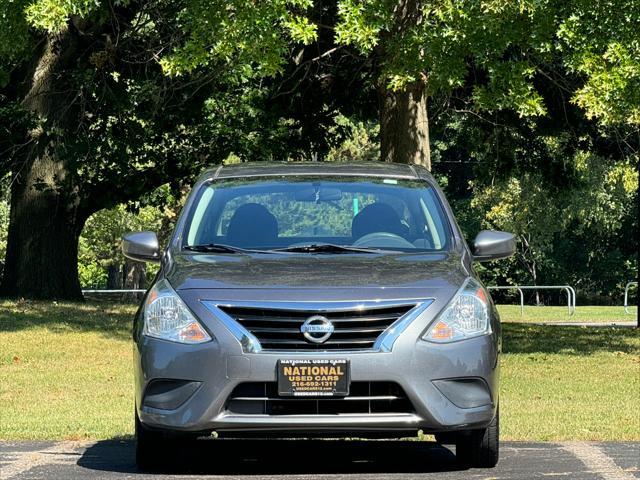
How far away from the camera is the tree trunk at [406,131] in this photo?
21.2 m

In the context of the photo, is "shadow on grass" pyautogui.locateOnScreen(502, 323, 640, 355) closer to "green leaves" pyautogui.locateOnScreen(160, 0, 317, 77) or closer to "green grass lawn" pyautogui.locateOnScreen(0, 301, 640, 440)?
"green grass lawn" pyautogui.locateOnScreen(0, 301, 640, 440)

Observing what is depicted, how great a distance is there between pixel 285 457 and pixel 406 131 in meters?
13.2

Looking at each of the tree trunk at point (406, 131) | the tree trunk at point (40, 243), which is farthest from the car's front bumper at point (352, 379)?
the tree trunk at point (40, 243)

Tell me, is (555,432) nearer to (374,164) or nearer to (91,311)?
(374,164)

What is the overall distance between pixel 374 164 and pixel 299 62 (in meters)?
16.5

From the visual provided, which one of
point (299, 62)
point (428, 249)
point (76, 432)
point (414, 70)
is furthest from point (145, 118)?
point (428, 249)

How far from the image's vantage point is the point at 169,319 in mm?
7227

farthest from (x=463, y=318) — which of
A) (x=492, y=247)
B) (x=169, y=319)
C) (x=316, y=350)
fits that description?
(x=169, y=319)

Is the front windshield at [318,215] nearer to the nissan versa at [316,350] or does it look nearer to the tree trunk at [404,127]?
the nissan versa at [316,350]

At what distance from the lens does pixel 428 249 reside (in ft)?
26.7

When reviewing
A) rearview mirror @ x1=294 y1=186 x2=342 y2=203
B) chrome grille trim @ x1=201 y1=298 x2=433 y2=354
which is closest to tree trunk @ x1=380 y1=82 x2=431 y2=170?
rearview mirror @ x1=294 y1=186 x2=342 y2=203

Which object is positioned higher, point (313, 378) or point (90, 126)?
point (90, 126)

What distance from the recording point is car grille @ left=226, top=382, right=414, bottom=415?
704 centimetres

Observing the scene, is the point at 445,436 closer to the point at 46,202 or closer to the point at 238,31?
the point at 238,31
